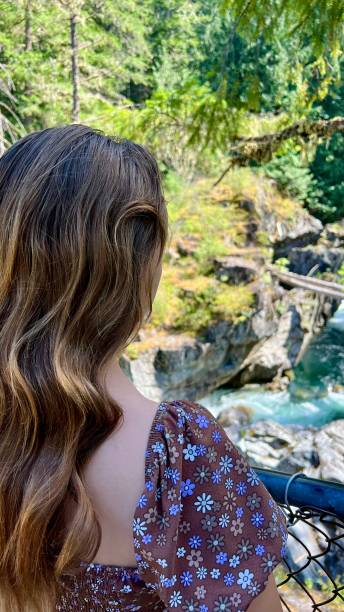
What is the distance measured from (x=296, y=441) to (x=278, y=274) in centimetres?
403

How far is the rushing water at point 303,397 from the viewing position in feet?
30.0

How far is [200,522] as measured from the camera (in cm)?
73

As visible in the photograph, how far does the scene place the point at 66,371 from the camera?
2.34ft

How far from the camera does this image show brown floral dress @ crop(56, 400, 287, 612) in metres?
0.70

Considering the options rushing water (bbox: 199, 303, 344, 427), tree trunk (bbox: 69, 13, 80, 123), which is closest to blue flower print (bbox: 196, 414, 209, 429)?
tree trunk (bbox: 69, 13, 80, 123)

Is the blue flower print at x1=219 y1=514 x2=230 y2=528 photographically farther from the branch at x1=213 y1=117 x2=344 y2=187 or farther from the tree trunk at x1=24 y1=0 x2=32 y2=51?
the tree trunk at x1=24 y1=0 x2=32 y2=51

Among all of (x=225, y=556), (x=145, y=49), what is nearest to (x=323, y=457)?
(x=225, y=556)

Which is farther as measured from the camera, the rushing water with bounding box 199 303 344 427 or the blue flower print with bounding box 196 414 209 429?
the rushing water with bounding box 199 303 344 427

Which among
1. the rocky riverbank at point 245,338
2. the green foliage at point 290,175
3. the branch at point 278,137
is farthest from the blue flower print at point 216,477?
the green foliage at point 290,175

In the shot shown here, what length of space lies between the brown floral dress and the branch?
3.06 m

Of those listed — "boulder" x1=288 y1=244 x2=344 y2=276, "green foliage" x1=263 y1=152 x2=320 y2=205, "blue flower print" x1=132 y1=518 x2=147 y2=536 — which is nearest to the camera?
"blue flower print" x1=132 y1=518 x2=147 y2=536

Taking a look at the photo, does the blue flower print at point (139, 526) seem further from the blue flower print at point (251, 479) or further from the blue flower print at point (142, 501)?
the blue flower print at point (251, 479)

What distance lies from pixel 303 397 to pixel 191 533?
9597mm

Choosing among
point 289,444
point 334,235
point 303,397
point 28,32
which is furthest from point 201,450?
point 334,235
